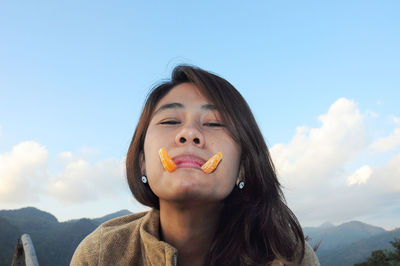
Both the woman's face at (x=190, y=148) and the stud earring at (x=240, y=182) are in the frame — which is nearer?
the woman's face at (x=190, y=148)

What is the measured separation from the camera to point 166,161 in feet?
9.66

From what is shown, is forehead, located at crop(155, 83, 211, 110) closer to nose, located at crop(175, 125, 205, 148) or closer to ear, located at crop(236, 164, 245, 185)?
nose, located at crop(175, 125, 205, 148)

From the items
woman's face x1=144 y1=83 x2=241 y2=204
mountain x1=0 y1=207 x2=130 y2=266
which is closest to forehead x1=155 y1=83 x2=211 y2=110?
woman's face x1=144 y1=83 x2=241 y2=204

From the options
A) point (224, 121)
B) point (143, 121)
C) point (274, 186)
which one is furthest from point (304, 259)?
point (143, 121)

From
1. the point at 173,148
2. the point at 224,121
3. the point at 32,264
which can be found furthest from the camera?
the point at 32,264

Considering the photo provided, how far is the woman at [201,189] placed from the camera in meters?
2.97

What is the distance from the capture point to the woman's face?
2877mm

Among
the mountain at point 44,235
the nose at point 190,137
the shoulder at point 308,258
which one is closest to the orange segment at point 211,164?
the nose at point 190,137

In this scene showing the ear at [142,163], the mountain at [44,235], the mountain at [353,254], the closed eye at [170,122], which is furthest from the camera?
the mountain at [353,254]

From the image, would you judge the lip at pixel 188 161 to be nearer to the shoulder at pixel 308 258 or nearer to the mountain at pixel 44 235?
the shoulder at pixel 308 258

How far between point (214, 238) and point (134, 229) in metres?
0.94

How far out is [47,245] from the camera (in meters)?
71.4

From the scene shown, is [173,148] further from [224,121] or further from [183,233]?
[183,233]

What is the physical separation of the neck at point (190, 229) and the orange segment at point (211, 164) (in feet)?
1.87
